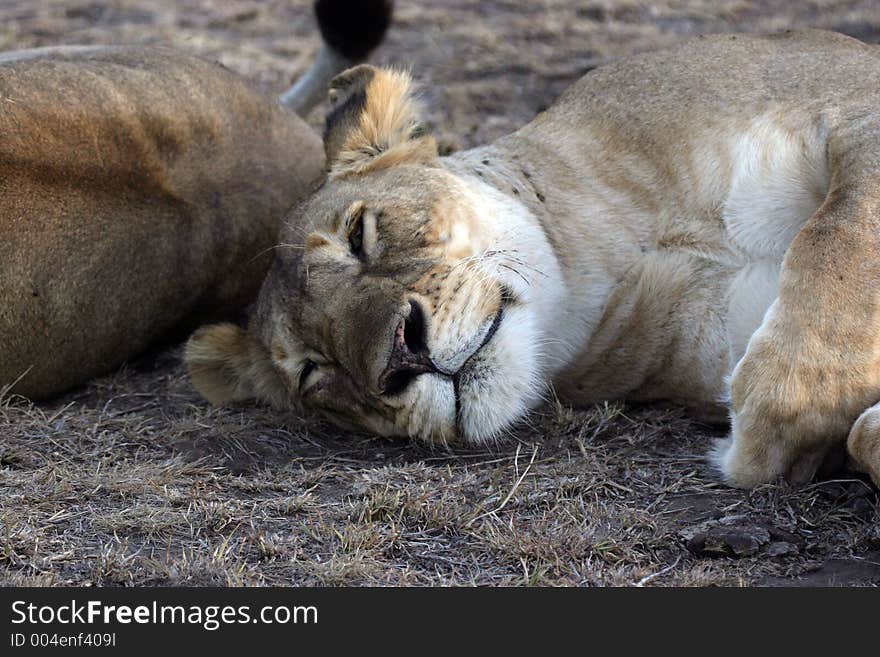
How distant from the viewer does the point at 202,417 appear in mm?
4496

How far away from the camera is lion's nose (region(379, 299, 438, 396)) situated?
11.8 ft

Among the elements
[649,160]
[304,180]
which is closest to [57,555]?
[649,160]

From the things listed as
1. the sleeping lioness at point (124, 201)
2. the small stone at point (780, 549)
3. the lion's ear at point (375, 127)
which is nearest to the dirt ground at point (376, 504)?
the small stone at point (780, 549)

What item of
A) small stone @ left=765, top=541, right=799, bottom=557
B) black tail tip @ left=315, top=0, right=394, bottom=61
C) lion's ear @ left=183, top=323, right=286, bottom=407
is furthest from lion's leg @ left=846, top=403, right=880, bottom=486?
black tail tip @ left=315, top=0, right=394, bottom=61

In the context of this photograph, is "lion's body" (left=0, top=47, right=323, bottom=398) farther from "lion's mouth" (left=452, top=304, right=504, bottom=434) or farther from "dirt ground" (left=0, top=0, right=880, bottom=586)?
"lion's mouth" (left=452, top=304, right=504, bottom=434)

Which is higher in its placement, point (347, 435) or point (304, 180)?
point (304, 180)

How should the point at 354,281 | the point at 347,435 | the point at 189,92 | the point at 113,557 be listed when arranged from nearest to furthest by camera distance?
the point at 113,557 < the point at 354,281 < the point at 347,435 < the point at 189,92

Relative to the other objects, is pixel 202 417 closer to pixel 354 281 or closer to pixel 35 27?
pixel 354 281

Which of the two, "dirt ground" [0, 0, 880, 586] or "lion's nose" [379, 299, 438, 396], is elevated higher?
"lion's nose" [379, 299, 438, 396]

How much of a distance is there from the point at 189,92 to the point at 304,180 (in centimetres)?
60

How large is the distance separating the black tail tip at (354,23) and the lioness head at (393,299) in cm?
162

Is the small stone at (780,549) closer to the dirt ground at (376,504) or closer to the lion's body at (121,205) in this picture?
the dirt ground at (376,504)

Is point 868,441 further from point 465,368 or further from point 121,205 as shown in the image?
point 121,205

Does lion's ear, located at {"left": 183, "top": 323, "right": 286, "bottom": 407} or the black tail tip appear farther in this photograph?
the black tail tip
